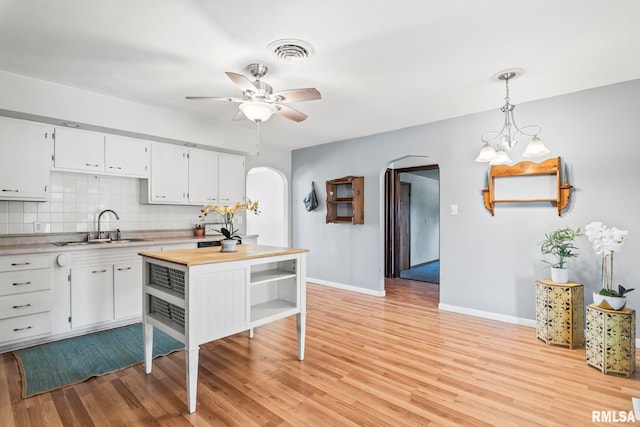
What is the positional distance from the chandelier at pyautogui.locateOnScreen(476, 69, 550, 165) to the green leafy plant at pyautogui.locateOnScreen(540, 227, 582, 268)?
858mm

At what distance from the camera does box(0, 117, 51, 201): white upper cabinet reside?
9.80ft

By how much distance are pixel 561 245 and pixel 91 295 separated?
4.66 meters

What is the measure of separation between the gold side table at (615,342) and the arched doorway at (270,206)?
4.50 meters

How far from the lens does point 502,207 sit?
3695 mm

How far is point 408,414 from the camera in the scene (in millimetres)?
1981

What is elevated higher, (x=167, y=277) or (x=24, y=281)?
(x=167, y=277)

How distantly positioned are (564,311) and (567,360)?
449 mm

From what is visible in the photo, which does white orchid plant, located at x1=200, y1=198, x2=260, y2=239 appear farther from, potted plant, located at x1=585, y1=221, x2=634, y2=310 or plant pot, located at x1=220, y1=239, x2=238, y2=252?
potted plant, located at x1=585, y1=221, x2=634, y2=310

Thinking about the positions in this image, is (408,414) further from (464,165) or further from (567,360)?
(464,165)

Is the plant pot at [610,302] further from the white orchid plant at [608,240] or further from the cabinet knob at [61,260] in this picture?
the cabinet knob at [61,260]

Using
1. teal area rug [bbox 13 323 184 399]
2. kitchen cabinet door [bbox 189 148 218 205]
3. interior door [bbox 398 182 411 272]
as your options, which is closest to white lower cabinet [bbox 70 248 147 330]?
teal area rug [bbox 13 323 184 399]

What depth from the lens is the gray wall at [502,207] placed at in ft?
9.96

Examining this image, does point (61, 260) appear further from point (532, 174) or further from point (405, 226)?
point (405, 226)

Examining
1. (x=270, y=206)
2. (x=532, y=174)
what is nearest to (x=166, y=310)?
(x=532, y=174)
